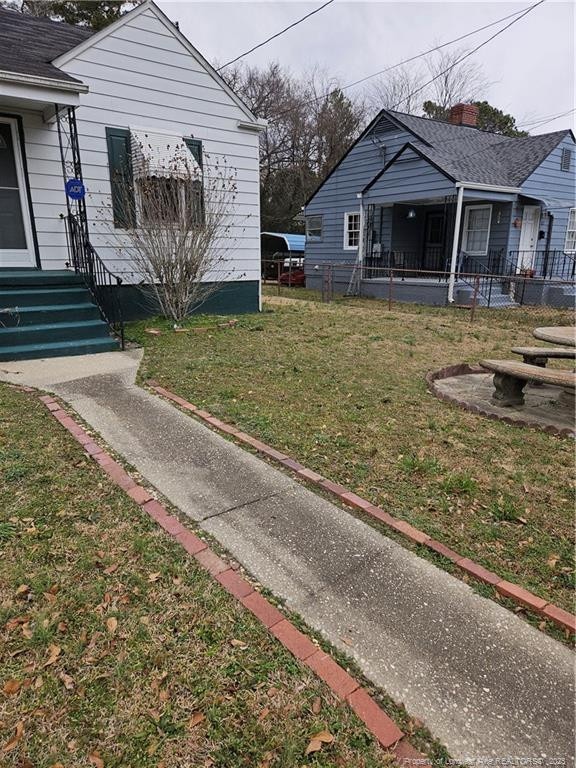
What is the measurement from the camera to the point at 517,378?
474 centimetres

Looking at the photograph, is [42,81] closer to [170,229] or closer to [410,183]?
[170,229]

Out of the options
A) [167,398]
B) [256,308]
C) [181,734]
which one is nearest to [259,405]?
[167,398]

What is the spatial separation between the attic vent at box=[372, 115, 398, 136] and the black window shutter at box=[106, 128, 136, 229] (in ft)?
35.7

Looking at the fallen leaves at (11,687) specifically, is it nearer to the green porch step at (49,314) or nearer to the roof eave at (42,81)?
the green porch step at (49,314)

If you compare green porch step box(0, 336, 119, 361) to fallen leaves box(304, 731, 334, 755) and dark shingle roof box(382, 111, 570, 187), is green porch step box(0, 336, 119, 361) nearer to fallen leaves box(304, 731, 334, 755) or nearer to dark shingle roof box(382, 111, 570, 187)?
fallen leaves box(304, 731, 334, 755)

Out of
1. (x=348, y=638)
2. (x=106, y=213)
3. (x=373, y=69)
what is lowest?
(x=348, y=638)

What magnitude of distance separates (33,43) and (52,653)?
30.8ft

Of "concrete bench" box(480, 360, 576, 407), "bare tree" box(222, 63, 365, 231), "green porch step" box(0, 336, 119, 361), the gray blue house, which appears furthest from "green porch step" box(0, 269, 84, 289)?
"bare tree" box(222, 63, 365, 231)

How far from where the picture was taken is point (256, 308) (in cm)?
1048

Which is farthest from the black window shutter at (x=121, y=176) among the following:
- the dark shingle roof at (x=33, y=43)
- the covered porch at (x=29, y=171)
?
the dark shingle roof at (x=33, y=43)

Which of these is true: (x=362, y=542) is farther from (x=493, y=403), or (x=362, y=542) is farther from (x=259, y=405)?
(x=493, y=403)

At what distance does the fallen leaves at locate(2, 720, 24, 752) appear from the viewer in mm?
1579

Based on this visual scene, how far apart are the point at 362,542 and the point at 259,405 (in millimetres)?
2279

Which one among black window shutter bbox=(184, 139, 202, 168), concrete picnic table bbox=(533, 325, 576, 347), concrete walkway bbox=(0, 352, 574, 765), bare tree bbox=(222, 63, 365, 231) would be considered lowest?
concrete walkway bbox=(0, 352, 574, 765)
